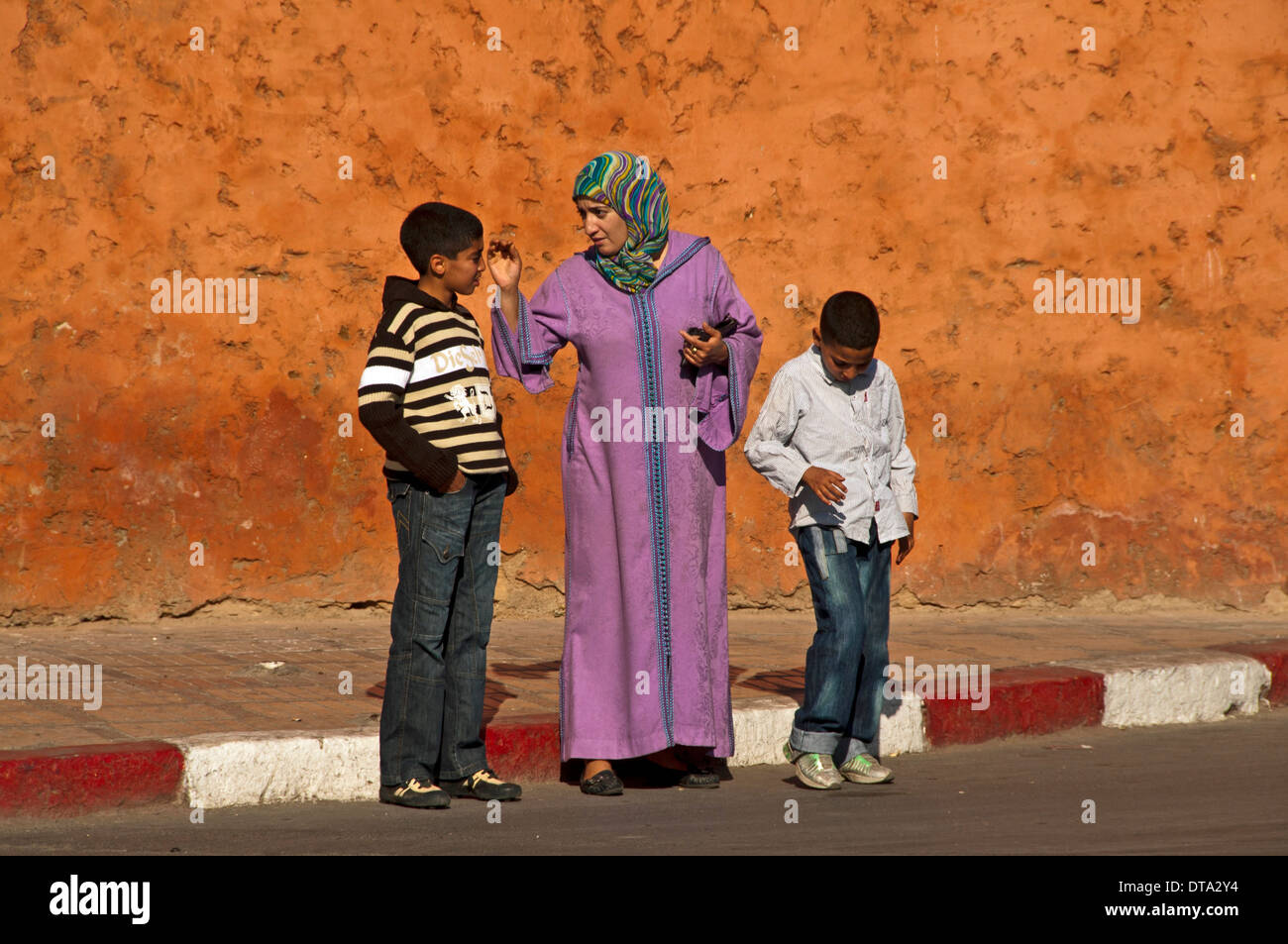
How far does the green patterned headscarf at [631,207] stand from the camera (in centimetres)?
500

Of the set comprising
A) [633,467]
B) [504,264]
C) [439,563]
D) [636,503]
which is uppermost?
[504,264]

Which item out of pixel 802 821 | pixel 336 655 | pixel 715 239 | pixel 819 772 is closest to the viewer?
pixel 802 821

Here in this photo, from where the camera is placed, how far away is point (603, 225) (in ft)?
16.5

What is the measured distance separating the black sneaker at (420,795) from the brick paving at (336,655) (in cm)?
34

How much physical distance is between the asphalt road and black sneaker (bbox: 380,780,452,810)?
36 mm

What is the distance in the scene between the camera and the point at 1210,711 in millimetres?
6637

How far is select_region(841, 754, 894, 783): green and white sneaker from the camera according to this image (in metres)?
5.21

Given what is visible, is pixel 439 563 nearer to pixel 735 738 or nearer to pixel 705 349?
pixel 705 349

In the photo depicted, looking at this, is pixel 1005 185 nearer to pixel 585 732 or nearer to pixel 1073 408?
pixel 1073 408

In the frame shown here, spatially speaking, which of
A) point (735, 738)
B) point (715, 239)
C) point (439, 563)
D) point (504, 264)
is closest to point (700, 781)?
point (735, 738)

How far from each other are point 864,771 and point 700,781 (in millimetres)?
541

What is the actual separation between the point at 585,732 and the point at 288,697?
118 centimetres

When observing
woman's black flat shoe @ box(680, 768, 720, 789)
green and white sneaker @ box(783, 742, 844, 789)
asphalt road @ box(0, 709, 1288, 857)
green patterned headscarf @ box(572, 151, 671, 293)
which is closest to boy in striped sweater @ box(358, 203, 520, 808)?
asphalt road @ box(0, 709, 1288, 857)

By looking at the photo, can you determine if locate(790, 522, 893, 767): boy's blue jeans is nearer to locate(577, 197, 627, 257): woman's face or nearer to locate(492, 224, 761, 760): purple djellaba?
locate(492, 224, 761, 760): purple djellaba
